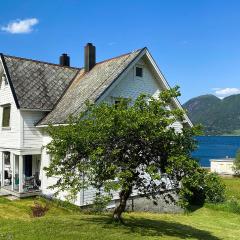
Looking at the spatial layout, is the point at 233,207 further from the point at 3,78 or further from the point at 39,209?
the point at 3,78

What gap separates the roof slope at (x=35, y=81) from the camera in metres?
27.6

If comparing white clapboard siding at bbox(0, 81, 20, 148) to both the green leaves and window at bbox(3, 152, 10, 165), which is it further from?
the green leaves

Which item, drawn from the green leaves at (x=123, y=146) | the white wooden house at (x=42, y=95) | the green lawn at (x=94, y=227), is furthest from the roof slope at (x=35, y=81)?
the green leaves at (x=123, y=146)

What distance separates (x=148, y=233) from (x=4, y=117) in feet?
55.0

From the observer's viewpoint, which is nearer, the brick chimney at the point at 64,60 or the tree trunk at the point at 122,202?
the tree trunk at the point at 122,202

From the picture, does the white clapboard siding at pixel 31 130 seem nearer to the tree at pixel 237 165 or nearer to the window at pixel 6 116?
the window at pixel 6 116

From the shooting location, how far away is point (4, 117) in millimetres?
29875

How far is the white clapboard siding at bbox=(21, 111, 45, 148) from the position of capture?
27297 mm

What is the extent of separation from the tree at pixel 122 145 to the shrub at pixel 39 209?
751 cm

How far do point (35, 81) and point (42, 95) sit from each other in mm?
1411

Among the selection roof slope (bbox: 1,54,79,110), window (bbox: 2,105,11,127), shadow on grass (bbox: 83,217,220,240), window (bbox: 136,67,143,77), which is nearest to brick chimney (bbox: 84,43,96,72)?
roof slope (bbox: 1,54,79,110)

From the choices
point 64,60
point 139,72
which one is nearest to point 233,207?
point 139,72

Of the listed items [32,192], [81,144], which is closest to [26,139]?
[32,192]

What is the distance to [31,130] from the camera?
1086 inches
